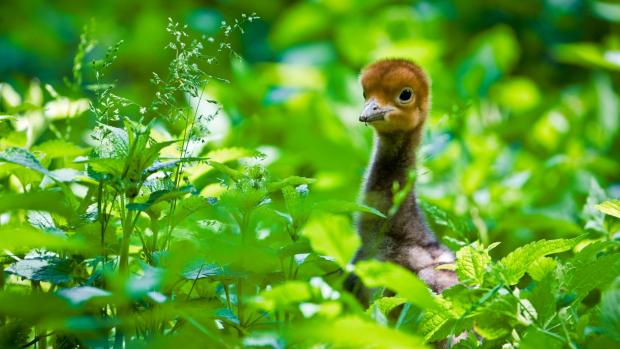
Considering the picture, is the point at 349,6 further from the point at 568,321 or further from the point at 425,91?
the point at 568,321

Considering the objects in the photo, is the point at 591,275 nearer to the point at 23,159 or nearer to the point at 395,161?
the point at 23,159

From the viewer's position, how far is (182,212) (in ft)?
4.16

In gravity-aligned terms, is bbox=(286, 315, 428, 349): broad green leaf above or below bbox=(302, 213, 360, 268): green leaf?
below

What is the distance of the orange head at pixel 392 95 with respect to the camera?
2.43 m

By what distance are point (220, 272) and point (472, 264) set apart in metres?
0.37

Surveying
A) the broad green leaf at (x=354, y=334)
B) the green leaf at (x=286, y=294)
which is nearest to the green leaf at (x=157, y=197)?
the green leaf at (x=286, y=294)

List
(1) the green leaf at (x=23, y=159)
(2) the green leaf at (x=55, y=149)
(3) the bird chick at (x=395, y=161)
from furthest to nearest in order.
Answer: (3) the bird chick at (x=395, y=161) < (2) the green leaf at (x=55, y=149) < (1) the green leaf at (x=23, y=159)

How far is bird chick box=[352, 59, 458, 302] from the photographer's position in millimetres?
2115

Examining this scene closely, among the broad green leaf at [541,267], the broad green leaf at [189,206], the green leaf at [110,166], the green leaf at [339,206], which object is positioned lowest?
the broad green leaf at [541,267]

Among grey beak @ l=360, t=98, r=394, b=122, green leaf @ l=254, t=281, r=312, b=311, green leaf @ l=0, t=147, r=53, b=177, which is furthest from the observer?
grey beak @ l=360, t=98, r=394, b=122

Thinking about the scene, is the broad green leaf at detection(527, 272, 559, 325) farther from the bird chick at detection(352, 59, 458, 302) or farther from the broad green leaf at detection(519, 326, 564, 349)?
the bird chick at detection(352, 59, 458, 302)

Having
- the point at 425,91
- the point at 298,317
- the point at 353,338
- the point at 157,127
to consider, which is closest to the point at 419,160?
the point at 425,91

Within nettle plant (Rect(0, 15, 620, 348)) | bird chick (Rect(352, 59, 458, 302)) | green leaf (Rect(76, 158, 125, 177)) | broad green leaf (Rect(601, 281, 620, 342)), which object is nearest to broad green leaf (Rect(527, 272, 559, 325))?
nettle plant (Rect(0, 15, 620, 348))

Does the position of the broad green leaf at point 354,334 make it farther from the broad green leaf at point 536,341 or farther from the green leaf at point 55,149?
the green leaf at point 55,149
